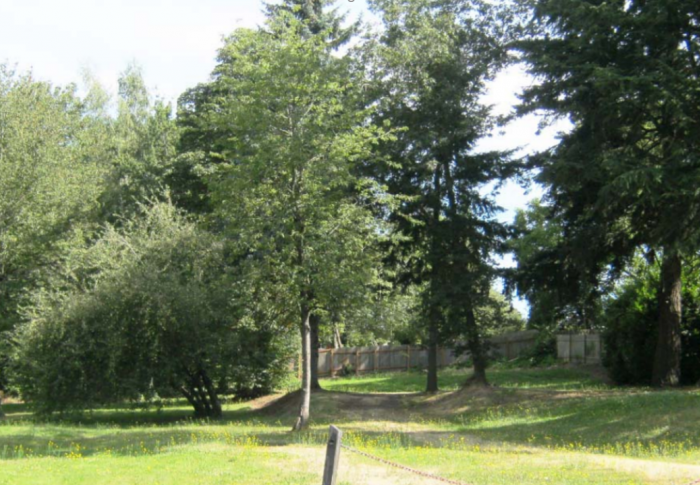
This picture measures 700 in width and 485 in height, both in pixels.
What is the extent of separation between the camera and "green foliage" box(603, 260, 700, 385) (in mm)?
24750

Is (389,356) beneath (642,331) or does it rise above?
beneath

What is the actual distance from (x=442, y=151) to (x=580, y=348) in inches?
604

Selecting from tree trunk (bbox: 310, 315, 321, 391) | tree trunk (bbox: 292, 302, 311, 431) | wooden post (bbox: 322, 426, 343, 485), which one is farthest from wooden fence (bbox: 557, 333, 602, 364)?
wooden post (bbox: 322, 426, 343, 485)

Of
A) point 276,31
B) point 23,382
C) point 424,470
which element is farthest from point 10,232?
point 424,470

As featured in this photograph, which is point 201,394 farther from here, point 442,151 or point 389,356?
point 389,356

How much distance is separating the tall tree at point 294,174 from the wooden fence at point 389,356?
75.6 ft

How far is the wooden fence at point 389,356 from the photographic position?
4156 cm

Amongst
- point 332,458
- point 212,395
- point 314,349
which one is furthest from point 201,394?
point 332,458

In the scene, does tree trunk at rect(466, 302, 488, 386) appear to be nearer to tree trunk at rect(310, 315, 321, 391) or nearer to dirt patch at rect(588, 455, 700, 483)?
tree trunk at rect(310, 315, 321, 391)

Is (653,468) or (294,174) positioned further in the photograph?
(294,174)

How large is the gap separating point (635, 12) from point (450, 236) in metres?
8.83

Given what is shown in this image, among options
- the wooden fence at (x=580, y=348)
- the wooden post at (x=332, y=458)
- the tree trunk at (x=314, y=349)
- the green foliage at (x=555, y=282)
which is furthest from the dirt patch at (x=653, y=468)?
the wooden fence at (x=580, y=348)

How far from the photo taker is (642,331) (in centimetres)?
2584

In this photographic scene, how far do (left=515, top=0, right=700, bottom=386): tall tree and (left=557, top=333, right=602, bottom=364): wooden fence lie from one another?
36.6 ft
